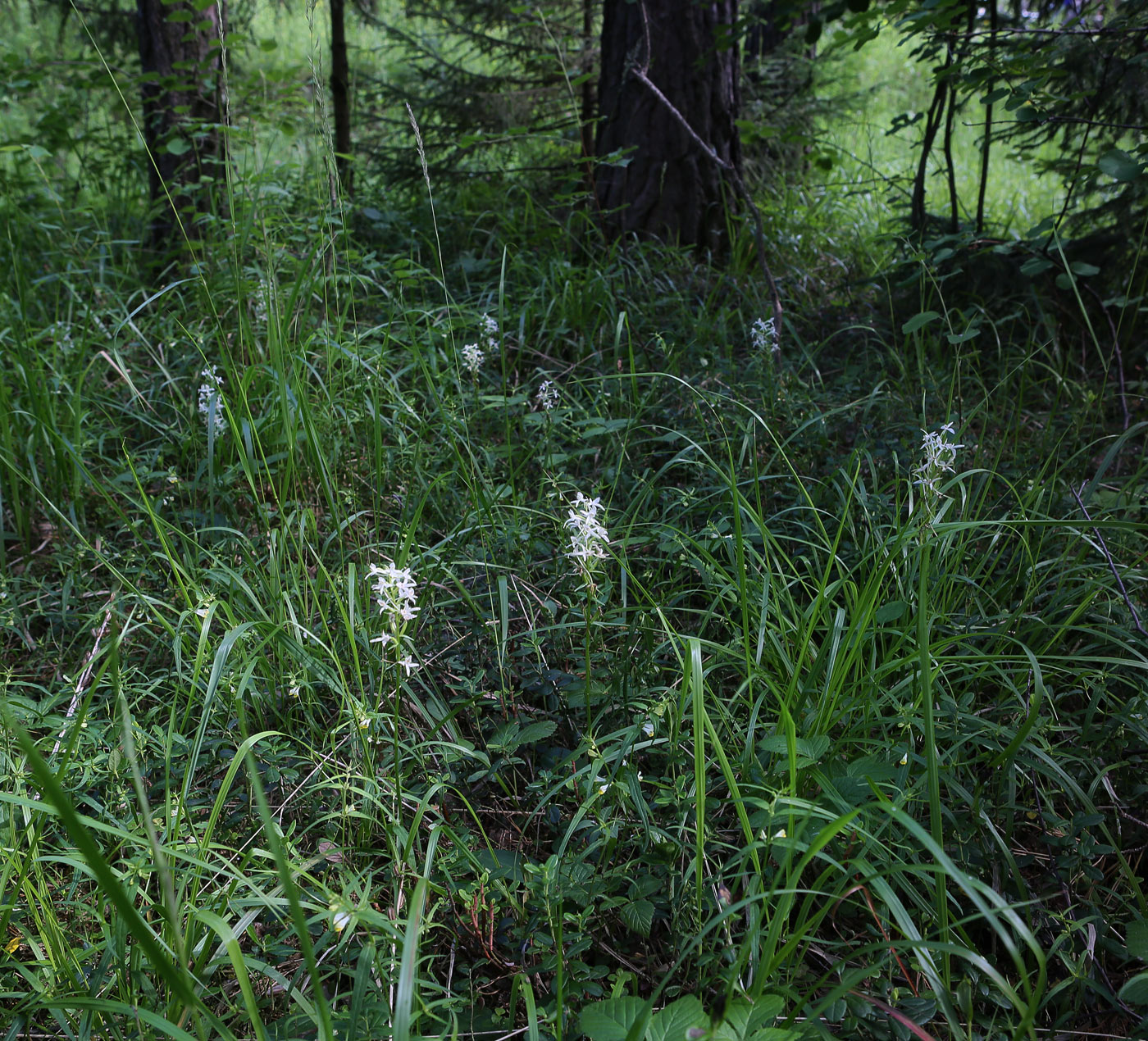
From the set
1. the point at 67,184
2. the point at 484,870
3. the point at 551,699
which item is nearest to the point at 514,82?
the point at 67,184

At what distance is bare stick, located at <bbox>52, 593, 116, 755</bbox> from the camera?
160 centimetres

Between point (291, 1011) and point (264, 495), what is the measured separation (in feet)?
5.26

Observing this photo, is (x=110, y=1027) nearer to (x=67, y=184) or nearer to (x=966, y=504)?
(x=966, y=504)

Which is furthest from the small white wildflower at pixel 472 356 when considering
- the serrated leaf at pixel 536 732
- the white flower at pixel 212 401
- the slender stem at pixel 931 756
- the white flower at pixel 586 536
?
the slender stem at pixel 931 756

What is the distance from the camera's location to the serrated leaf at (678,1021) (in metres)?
0.99

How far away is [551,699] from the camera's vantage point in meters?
1.69

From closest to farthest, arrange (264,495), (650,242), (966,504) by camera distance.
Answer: (966,504) < (264,495) < (650,242)

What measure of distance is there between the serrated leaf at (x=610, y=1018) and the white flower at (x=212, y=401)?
171 cm

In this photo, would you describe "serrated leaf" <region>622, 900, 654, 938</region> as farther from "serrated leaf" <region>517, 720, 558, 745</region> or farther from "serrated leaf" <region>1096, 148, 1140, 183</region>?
"serrated leaf" <region>1096, 148, 1140, 183</region>

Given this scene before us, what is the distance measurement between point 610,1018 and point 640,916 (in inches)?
8.4

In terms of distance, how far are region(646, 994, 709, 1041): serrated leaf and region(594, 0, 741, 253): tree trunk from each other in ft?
11.6

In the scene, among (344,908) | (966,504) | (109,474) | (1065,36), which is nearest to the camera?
(344,908)

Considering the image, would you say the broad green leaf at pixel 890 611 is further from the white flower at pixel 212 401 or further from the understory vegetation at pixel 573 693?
the white flower at pixel 212 401

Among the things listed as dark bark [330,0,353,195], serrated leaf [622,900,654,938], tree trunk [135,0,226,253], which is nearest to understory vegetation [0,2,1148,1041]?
serrated leaf [622,900,654,938]
